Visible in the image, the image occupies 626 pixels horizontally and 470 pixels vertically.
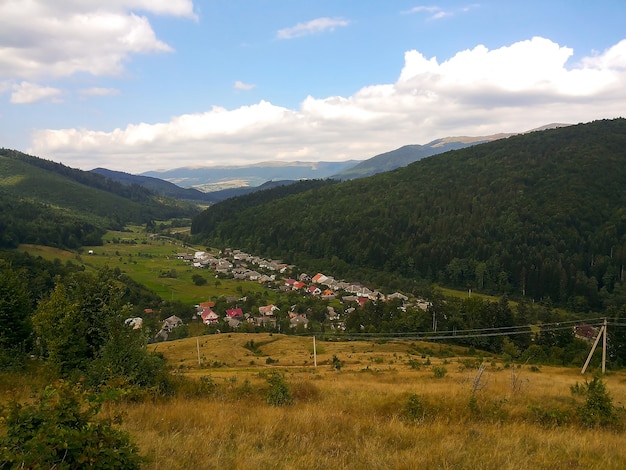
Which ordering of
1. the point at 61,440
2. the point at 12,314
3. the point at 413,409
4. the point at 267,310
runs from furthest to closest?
the point at 267,310 < the point at 12,314 < the point at 413,409 < the point at 61,440

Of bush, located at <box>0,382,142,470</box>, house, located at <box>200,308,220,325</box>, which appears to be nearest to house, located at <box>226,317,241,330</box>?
house, located at <box>200,308,220,325</box>

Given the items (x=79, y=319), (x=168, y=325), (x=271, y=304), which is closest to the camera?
(x=79, y=319)

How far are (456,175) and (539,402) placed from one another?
148 metres

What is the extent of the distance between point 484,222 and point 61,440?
407ft

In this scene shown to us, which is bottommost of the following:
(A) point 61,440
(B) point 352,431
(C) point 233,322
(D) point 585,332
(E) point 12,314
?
(D) point 585,332

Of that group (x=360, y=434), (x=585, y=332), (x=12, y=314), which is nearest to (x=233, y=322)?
(x=12, y=314)

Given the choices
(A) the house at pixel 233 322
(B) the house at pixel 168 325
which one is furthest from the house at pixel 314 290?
(B) the house at pixel 168 325

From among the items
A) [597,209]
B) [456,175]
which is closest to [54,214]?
[456,175]

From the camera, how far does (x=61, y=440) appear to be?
3.54 metres

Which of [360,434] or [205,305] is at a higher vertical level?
[360,434]

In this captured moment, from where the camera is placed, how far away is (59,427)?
374cm

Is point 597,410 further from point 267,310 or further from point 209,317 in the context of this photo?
point 267,310

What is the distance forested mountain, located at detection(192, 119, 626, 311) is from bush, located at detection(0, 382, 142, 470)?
3733 inches

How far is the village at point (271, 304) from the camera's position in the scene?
6372 cm
